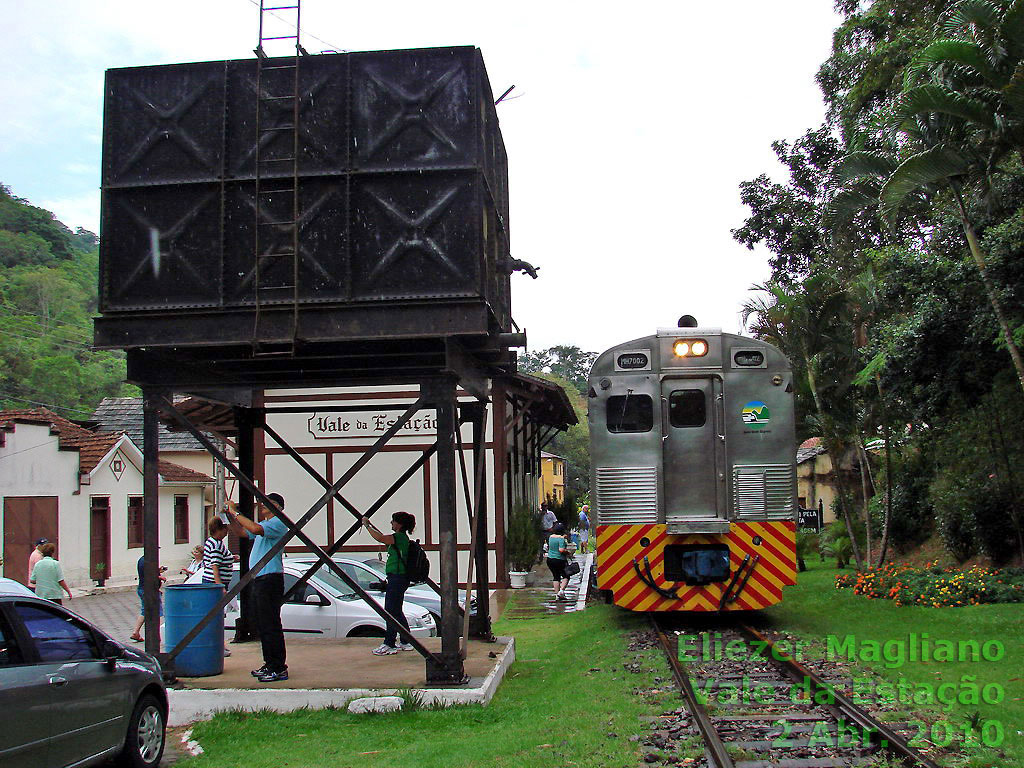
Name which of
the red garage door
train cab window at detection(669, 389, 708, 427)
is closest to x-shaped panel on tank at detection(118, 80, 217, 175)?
train cab window at detection(669, 389, 708, 427)

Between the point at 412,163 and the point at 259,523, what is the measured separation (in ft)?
12.5

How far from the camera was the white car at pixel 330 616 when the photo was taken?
43.1ft

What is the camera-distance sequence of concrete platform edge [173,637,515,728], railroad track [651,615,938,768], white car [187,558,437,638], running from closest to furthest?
railroad track [651,615,938,768]
concrete platform edge [173,637,515,728]
white car [187,558,437,638]

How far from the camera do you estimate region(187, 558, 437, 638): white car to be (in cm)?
1314

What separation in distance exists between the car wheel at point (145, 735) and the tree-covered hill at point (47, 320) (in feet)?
131

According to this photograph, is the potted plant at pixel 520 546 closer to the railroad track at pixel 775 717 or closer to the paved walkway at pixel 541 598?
the paved walkway at pixel 541 598

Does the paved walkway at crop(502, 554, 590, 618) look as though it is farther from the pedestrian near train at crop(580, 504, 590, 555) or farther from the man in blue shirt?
the pedestrian near train at crop(580, 504, 590, 555)

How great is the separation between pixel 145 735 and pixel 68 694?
1.17 m

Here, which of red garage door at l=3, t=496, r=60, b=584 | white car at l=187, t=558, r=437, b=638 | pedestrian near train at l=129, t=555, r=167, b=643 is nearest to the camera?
pedestrian near train at l=129, t=555, r=167, b=643

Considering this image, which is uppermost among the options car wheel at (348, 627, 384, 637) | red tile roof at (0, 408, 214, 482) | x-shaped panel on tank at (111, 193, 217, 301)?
x-shaped panel on tank at (111, 193, 217, 301)

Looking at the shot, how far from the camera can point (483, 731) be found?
25.4 ft

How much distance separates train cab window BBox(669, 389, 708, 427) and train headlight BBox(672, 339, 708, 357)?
1.57 ft

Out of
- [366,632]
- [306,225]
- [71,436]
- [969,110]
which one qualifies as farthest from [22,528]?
[969,110]

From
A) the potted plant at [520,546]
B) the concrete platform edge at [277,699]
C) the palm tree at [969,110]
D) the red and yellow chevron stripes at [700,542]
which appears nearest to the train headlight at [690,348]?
the red and yellow chevron stripes at [700,542]
